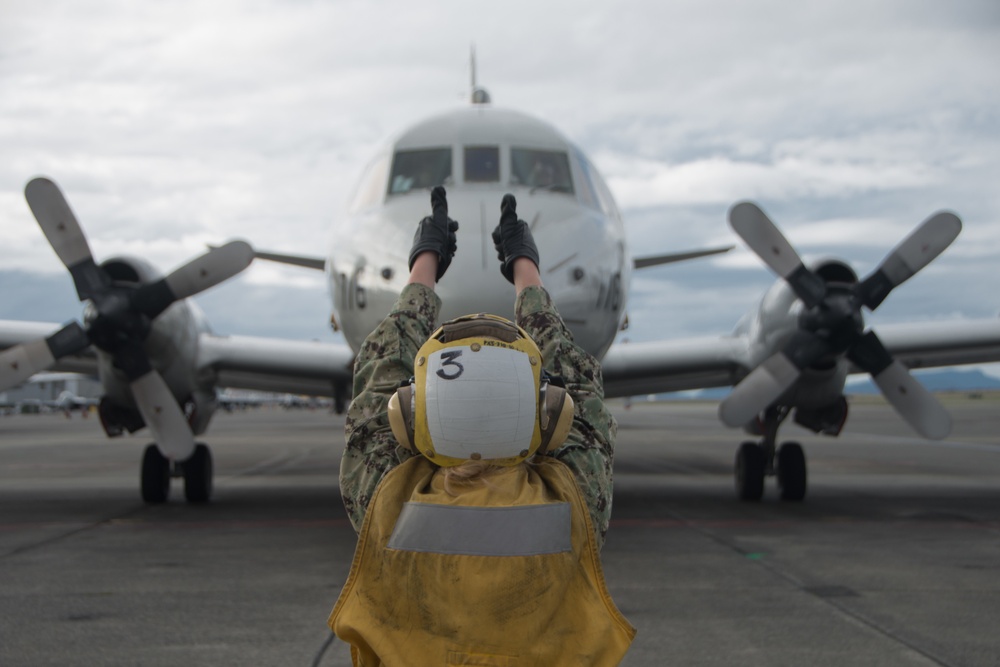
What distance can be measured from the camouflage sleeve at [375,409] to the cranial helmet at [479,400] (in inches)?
9.6

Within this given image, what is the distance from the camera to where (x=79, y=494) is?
1191 centimetres

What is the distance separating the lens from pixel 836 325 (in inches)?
366

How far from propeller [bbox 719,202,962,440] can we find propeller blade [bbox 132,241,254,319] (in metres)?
4.92

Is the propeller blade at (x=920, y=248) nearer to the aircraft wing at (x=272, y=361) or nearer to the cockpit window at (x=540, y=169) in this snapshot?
the cockpit window at (x=540, y=169)

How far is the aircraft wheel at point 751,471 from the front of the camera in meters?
10.7

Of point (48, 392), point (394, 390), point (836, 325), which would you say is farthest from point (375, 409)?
point (48, 392)

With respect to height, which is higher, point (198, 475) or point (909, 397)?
point (909, 397)

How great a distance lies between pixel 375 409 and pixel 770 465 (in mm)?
9006

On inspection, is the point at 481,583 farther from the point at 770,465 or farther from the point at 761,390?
the point at 770,465

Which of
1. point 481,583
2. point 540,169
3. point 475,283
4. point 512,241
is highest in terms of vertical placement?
point 512,241

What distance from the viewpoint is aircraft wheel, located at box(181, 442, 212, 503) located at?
10727mm

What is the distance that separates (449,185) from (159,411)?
3950mm

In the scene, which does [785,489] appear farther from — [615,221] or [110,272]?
[110,272]

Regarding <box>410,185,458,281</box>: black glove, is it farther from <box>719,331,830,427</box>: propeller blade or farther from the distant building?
the distant building
